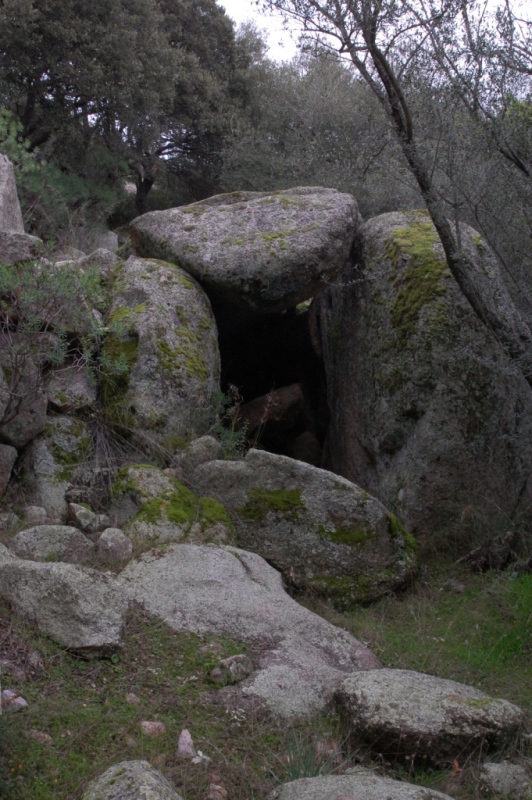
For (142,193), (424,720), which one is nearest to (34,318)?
(424,720)

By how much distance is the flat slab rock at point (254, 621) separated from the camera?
3.91 meters

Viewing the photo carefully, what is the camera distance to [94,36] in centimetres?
1564

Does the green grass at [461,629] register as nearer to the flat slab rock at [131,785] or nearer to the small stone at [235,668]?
the small stone at [235,668]

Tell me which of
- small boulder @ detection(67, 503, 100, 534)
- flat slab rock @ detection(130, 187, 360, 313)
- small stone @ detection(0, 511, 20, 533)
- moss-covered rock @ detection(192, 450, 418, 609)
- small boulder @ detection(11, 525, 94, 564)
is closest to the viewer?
small boulder @ detection(11, 525, 94, 564)

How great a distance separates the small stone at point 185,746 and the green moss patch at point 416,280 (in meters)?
4.38

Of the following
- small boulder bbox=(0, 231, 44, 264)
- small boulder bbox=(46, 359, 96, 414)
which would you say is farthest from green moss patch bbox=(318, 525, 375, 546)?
small boulder bbox=(0, 231, 44, 264)

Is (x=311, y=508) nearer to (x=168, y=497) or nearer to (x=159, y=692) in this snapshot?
(x=168, y=497)

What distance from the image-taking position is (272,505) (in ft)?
18.9

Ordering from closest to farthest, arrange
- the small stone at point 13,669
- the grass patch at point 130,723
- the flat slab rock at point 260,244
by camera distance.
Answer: the grass patch at point 130,723, the small stone at point 13,669, the flat slab rock at point 260,244

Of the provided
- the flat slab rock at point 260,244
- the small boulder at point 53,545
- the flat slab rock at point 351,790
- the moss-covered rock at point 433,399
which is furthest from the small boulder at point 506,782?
the flat slab rock at point 260,244

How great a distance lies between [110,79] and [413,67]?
442 inches

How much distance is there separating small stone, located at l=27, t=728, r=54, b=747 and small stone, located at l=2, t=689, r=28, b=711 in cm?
16

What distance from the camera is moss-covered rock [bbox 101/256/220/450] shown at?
6500 millimetres

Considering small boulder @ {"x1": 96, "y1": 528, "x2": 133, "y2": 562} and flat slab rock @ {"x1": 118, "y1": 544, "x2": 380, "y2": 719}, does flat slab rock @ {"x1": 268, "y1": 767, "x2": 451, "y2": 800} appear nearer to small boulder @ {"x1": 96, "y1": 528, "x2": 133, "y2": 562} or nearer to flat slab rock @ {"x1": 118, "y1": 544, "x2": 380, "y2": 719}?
flat slab rock @ {"x1": 118, "y1": 544, "x2": 380, "y2": 719}
